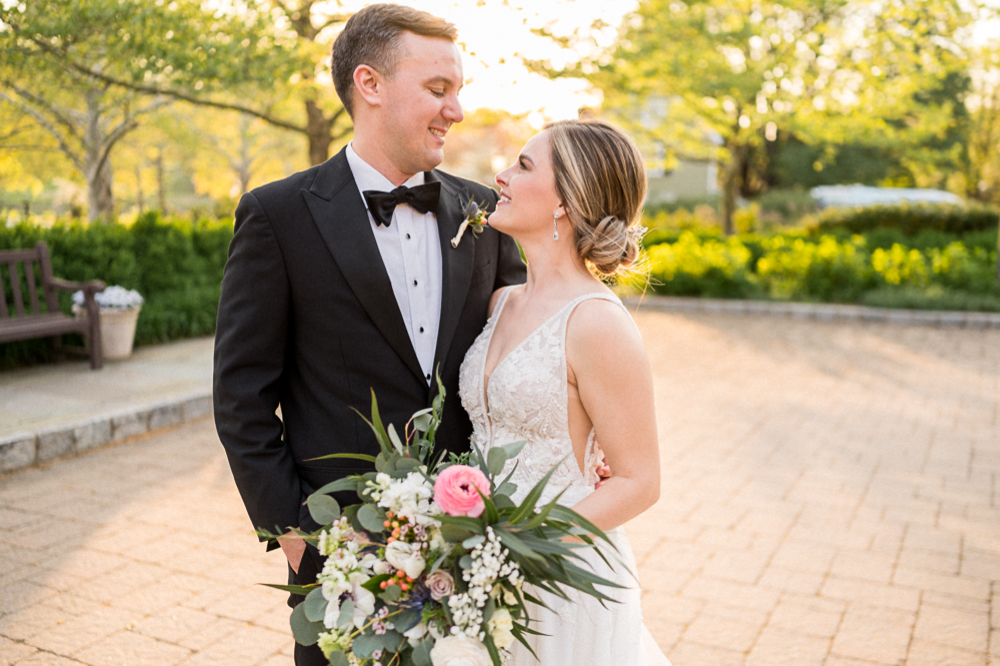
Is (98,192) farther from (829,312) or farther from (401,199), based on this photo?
(401,199)

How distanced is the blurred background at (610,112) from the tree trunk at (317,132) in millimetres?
35

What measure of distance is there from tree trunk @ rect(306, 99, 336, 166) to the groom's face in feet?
32.7

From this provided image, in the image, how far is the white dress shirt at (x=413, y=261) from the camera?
7.20 feet

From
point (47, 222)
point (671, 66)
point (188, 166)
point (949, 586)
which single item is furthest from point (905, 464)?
point (188, 166)

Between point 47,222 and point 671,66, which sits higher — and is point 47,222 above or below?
below

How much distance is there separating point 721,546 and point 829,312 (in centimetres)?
881

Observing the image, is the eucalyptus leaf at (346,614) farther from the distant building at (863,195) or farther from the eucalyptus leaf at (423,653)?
the distant building at (863,195)

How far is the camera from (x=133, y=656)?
3297 mm

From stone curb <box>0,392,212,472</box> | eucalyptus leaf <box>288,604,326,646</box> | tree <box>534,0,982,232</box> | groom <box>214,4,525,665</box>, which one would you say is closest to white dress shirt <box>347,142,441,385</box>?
groom <box>214,4,525,665</box>

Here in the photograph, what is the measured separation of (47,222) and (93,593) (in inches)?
258

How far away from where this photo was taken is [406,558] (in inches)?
60.7

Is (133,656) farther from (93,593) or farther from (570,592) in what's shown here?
(570,592)

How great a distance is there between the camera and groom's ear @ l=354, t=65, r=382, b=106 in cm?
220

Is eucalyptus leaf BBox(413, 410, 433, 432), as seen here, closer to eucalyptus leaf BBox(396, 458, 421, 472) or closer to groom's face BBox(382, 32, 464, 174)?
eucalyptus leaf BBox(396, 458, 421, 472)
